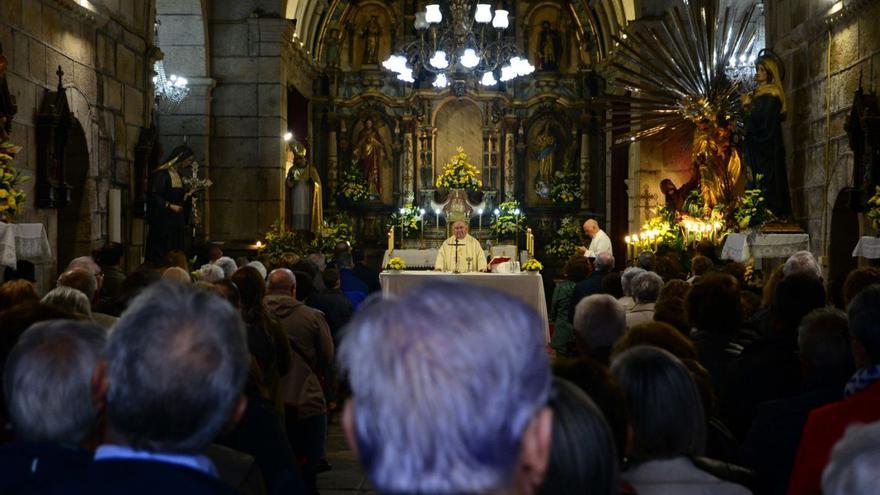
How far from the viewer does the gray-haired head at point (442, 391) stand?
1.37 meters

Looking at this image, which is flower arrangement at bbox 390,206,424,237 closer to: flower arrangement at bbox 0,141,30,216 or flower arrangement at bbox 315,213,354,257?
flower arrangement at bbox 315,213,354,257

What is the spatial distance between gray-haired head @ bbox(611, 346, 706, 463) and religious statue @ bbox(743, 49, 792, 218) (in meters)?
9.02

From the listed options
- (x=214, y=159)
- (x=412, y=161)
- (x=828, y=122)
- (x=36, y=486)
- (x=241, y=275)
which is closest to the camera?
(x=36, y=486)

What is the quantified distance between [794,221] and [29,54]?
7480mm

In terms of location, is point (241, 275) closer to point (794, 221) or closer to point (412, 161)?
point (794, 221)

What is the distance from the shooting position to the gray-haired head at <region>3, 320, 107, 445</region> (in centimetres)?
243

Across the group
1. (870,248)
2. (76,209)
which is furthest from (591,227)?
(76,209)

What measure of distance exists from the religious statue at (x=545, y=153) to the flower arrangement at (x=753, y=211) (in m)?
11.0

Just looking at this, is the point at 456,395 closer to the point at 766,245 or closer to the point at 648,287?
the point at 648,287

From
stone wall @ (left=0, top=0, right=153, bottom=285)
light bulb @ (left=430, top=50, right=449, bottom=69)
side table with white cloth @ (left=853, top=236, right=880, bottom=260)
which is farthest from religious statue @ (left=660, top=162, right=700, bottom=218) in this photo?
stone wall @ (left=0, top=0, right=153, bottom=285)

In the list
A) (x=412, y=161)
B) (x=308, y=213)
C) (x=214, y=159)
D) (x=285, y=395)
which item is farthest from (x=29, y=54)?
(x=412, y=161)

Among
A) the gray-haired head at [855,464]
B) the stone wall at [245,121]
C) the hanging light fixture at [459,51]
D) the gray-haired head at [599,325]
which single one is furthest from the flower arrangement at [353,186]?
the gray-haired head at [855,464]

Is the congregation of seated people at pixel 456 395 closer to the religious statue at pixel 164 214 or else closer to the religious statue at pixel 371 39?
the religious statue at pixel 164 214

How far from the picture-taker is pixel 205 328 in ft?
6.73
